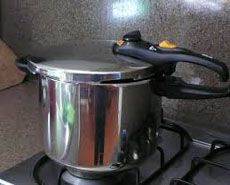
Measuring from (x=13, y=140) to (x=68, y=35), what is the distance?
384 millimetres

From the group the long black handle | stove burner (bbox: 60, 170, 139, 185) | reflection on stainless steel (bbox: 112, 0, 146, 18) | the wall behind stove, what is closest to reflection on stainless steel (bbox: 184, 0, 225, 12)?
the wall behind stove

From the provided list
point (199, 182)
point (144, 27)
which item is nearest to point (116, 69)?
point (199, 182)

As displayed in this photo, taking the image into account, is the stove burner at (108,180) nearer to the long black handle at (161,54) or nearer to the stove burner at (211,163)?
the stove burner at (211,163)

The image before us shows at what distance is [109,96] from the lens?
0.62 meters

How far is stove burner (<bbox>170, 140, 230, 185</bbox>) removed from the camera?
74 centimetres

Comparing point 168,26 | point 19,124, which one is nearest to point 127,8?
point 168,26

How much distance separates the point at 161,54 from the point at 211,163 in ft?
0.84

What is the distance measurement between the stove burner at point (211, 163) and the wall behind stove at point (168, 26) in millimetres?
78


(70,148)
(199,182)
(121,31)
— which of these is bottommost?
(199,182)

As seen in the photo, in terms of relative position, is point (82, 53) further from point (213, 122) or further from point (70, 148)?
point (213, 122)

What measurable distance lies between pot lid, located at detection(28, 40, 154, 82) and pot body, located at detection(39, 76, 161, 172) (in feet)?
0.04

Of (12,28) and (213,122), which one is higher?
(12,28)

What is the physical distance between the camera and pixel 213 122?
37.7 inches

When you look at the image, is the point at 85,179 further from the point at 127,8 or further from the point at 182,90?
the point at 127,8
